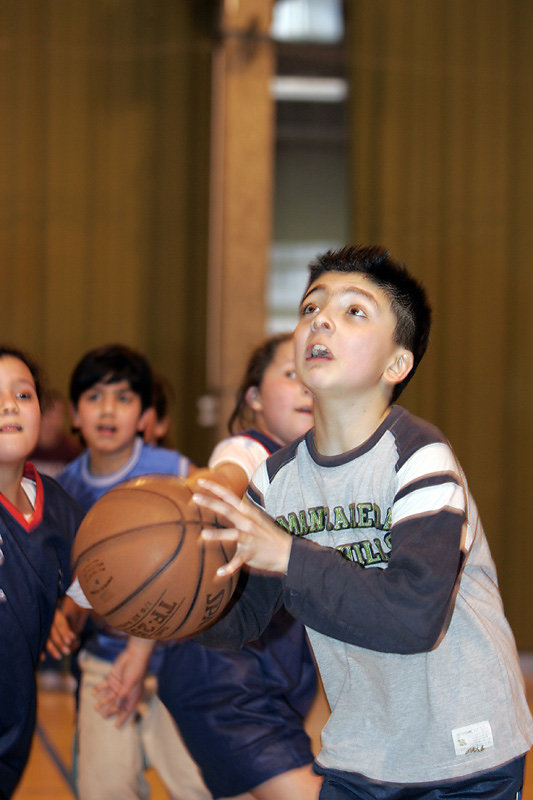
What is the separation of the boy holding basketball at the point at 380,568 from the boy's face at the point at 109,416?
1.36 m

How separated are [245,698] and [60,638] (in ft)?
2.30

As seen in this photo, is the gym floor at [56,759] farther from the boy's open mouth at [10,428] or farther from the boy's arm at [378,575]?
the boy's arm at [378,575]

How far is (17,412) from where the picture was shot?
7.55 feet

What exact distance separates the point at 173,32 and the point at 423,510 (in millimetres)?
5683

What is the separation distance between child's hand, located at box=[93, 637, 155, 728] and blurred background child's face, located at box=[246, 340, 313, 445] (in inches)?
30.4

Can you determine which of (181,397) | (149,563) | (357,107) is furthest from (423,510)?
(357,107)

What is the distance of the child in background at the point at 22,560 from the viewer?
221cm

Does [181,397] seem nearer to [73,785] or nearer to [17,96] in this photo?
[17,96]

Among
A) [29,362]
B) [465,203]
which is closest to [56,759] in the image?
[29,362]

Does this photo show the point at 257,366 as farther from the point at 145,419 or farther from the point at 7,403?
the point at 7,403

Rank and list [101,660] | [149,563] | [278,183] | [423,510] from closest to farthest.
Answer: [423,510] < [149,563] < [101,660] < [278,183]

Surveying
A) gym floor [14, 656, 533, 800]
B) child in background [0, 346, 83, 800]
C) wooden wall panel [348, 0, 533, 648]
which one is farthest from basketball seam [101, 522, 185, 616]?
wooden wall panel [348, 0, 533, 648]

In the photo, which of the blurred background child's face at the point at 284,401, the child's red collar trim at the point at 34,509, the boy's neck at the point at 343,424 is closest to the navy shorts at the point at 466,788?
the boy's neck at the point at 343,424

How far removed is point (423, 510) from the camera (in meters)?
1.57
